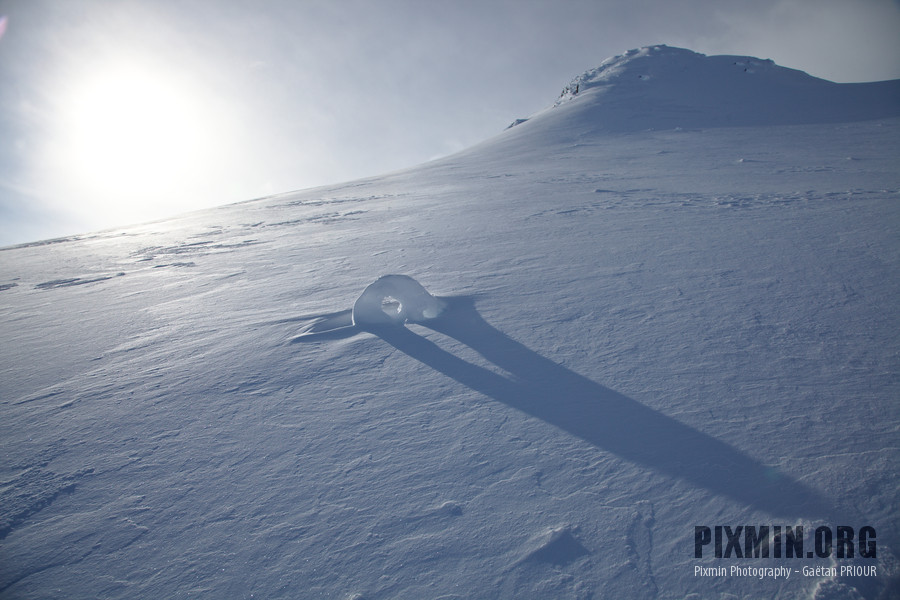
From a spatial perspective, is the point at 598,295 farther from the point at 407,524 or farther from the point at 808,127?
the point at 808,127

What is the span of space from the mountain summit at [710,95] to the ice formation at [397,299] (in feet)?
47.4

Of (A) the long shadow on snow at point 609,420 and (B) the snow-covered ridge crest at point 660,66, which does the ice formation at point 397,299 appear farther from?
(B) the snow-covered ridge crest at point 660,66

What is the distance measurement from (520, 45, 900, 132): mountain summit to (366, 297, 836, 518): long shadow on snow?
14872 millimetres

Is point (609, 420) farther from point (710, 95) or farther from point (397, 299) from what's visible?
point (710, 95)

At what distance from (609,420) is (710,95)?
68.4 feet

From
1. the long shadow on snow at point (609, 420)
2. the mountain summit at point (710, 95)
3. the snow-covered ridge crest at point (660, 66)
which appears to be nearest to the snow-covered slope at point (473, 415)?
the long shadow on snow at point (609, 420)

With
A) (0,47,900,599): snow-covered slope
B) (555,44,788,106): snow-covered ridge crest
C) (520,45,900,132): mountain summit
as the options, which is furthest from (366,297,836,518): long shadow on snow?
(555,44,788,106): snow-covered ridge crest

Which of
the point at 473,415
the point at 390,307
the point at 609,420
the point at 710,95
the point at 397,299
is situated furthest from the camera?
the point at 710,95

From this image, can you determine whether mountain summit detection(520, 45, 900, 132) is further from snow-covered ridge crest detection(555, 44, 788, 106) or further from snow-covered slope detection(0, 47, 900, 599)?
snow-covered slope detection(0, 47, 900, 599)

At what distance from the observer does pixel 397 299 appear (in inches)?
132

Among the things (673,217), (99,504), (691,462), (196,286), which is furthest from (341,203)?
(691,462)

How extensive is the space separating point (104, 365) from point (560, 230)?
15.4 feet

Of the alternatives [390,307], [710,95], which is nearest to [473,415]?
[390,307]

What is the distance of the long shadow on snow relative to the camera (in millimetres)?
1653
